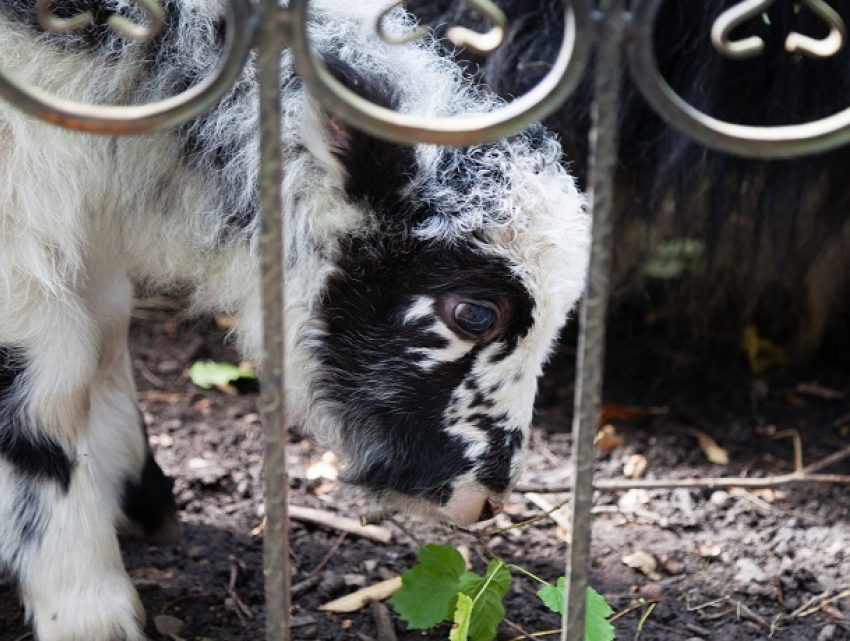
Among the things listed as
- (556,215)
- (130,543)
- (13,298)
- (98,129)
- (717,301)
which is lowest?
(130,543)

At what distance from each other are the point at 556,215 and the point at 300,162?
53cm

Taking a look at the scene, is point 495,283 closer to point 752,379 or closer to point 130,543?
point 130,543

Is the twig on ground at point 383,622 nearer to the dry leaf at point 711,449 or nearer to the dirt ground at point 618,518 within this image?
the dirt ground at point 618,518

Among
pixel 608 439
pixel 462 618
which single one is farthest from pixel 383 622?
pixel 608 439

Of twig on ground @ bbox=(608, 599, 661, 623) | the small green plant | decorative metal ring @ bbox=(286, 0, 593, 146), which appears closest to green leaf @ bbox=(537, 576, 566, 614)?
the small green plant

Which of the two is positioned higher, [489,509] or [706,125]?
[706,125]

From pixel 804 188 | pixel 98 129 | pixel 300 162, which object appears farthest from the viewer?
pixel 804 188

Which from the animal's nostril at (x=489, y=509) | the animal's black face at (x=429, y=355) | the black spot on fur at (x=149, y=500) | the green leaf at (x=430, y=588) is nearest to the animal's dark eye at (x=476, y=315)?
the animal's black face at (x=429, y=355)

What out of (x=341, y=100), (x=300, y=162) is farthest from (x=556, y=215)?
(x=341, y=100)

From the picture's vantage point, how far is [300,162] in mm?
2311

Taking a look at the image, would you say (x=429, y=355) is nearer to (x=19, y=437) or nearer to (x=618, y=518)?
(x=19, y=437)

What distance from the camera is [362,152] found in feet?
7.32

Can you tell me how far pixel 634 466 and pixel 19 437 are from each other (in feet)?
5.95

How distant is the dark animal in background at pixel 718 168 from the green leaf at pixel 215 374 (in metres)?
1.26
